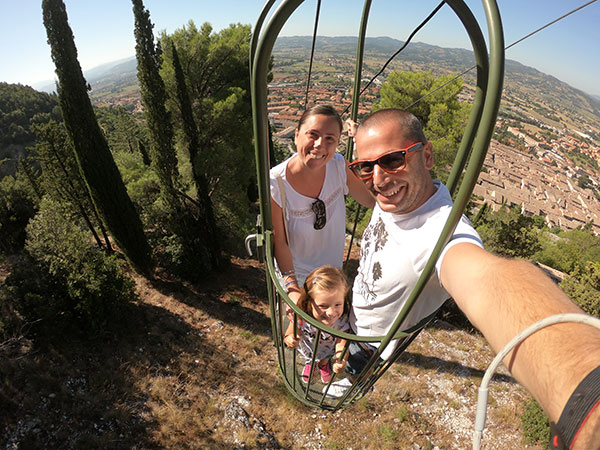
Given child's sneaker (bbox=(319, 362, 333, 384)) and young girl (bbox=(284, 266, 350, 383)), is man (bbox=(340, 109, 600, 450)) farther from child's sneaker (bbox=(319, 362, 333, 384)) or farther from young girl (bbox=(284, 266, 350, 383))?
child's sneaker (bbox=(319, 362, 333, 384))

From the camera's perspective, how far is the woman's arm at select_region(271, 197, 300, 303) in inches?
75.7

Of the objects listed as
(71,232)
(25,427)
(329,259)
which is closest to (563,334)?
(329,259)

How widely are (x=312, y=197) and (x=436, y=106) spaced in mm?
10676

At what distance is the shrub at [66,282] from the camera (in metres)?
7.84

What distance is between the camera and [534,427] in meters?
5.89

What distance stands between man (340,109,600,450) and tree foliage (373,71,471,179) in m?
9.62

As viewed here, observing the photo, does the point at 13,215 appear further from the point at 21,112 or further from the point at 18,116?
the point at 21,112

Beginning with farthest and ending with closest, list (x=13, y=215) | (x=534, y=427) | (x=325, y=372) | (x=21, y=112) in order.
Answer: (x=21, y=112)
(x=13, y=215)
(x=534, y=427)
(x=325, y=372)

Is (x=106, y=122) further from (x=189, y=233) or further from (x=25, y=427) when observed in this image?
(x=25, y=427)

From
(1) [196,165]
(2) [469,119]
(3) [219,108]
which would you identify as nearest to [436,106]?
(3) [219,108]

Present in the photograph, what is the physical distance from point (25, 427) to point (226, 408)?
13.1 feet

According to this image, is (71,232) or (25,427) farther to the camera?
(71,232)

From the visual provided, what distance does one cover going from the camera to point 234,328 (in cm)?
1005

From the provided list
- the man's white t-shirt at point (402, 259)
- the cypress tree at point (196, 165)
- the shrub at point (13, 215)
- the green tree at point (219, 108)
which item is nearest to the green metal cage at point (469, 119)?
the man's white t-shirt at point (402, 259)
